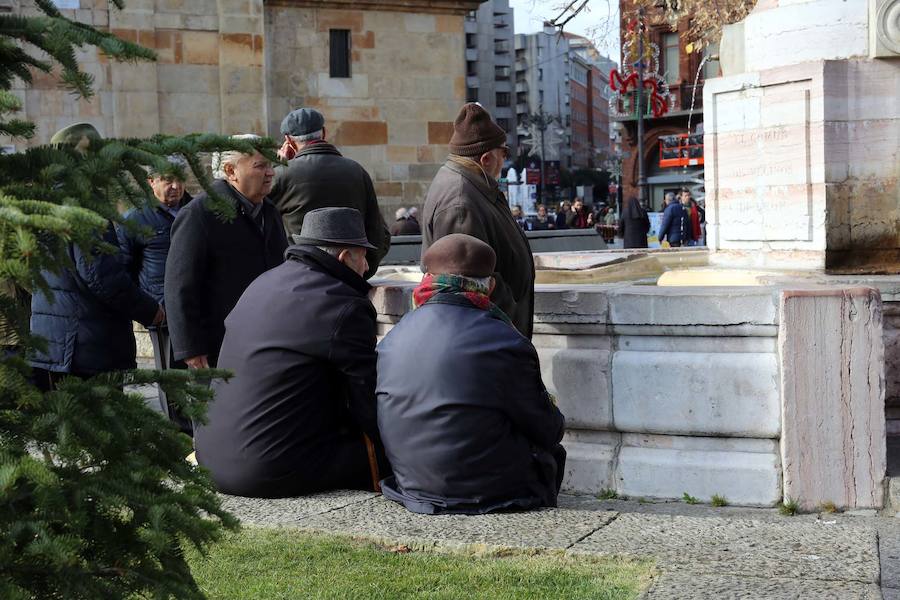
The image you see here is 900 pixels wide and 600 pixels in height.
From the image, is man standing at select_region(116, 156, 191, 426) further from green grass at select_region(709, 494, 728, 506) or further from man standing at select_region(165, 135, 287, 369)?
green grass at select_region(709, 494, 728, 506)

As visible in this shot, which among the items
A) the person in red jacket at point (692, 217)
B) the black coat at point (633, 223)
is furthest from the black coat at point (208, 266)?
the person in red jacket at point (692, 217)

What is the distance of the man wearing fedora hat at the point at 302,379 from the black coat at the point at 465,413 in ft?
1.02

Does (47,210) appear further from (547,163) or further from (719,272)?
(547,163)

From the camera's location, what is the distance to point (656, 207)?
241 ft

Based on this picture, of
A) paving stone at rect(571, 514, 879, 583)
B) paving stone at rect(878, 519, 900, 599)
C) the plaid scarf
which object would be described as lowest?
paving stone at rect(878, 519, 900, 599)

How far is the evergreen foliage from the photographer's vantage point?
8.30 ft

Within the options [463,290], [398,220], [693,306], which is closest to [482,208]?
[463,290]

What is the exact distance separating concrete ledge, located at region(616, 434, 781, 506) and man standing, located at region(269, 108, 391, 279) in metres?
2.19

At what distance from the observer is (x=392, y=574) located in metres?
4.34

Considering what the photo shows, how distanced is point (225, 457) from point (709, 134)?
161 inches

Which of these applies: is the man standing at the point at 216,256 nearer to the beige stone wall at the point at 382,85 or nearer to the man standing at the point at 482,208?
the man standing at the point at 482,208


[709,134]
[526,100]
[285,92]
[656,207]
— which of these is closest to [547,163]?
[526,100]

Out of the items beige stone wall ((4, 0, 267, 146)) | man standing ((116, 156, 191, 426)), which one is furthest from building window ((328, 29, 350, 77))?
man standing ((116, 156, 191, 426))

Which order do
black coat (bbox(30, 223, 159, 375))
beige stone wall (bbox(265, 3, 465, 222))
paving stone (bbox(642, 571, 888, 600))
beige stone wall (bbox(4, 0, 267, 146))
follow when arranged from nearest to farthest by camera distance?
paving stone (bbox(642, 571, 888, 600)) → black coat (bbox(30, 223, 159, 375)) → beige stone wall (bbox(4, 0, 267, 146)) → beige stone wall (bbox(265, 3, 465, 222))
